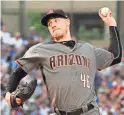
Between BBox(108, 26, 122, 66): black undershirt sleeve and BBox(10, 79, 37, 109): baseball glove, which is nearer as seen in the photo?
BBox(10, 79, 37, 109): baseball glove

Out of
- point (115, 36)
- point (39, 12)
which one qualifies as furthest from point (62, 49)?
point (39, 12)

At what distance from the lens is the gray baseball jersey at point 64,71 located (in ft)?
13.7

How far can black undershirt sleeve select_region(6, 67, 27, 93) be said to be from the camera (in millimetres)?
4246

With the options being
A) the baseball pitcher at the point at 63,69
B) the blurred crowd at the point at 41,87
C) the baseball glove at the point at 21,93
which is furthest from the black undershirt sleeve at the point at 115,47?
the blurred crowd at the point at 41,87

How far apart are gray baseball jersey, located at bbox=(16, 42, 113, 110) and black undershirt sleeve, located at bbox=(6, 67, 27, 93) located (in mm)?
55

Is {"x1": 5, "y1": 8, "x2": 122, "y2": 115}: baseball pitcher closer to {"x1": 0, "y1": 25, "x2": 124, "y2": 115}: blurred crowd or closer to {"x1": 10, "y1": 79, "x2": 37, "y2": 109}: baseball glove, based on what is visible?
{"x1": 10, "y1": 79, "x2": 37, "y2": 109}: baseball glove

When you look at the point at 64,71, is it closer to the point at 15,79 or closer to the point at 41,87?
the point at 15,79

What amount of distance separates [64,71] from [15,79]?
0.43 metres

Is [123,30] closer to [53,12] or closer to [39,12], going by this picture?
[39,12]

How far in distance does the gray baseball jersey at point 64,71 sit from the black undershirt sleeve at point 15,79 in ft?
0.18

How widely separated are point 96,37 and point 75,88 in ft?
41.5

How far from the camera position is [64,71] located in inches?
166

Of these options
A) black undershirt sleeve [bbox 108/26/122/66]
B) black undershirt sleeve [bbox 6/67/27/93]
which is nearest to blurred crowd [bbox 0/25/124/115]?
black undershirt sleeve [bbox 108/26/122/66]

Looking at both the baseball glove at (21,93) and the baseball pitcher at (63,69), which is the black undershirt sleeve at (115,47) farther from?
the baseball glove at (21,93)
